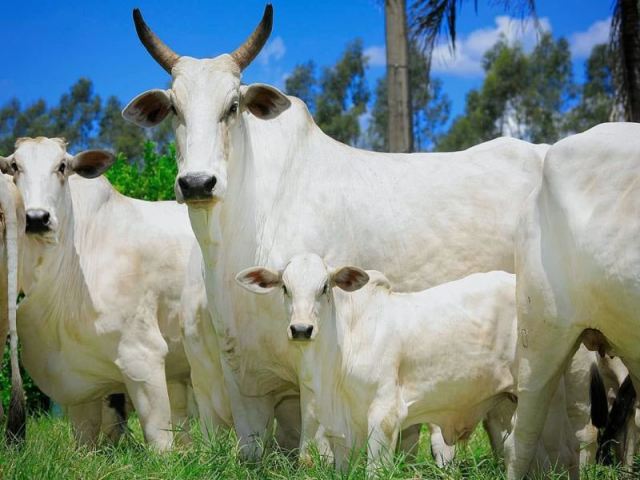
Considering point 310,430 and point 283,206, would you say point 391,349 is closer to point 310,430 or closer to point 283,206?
point 310,430

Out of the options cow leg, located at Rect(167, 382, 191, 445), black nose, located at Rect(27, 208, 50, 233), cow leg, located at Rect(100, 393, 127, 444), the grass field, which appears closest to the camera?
the grass field

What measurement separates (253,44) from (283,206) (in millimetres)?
1013

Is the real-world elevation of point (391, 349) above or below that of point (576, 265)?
below

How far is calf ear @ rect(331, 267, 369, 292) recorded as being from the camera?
231 inches

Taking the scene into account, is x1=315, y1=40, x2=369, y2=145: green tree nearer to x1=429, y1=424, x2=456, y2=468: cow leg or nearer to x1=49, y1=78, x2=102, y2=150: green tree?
x1=49, y1=78, x2=102, y2=150: green tree

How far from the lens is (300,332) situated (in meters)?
5.46

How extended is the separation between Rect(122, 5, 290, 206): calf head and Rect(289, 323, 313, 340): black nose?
821 mm

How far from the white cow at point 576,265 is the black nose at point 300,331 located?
114 cm

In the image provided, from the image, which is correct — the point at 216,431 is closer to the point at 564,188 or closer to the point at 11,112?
the point at 564,188

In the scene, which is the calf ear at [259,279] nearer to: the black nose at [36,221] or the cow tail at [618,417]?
the black nose at [36,221]

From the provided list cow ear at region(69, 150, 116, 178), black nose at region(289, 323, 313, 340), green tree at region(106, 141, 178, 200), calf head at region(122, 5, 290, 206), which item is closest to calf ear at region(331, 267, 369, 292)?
black nose at region(289, 323, 313, 340)

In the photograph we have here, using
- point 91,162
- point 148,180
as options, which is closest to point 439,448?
point 91,162

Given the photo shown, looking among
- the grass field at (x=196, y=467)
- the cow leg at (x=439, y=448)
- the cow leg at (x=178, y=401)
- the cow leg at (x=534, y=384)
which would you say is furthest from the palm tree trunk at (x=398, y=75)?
the cow leg at (x=534, y=384)

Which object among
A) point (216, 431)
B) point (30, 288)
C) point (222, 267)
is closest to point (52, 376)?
point (30, 288)
